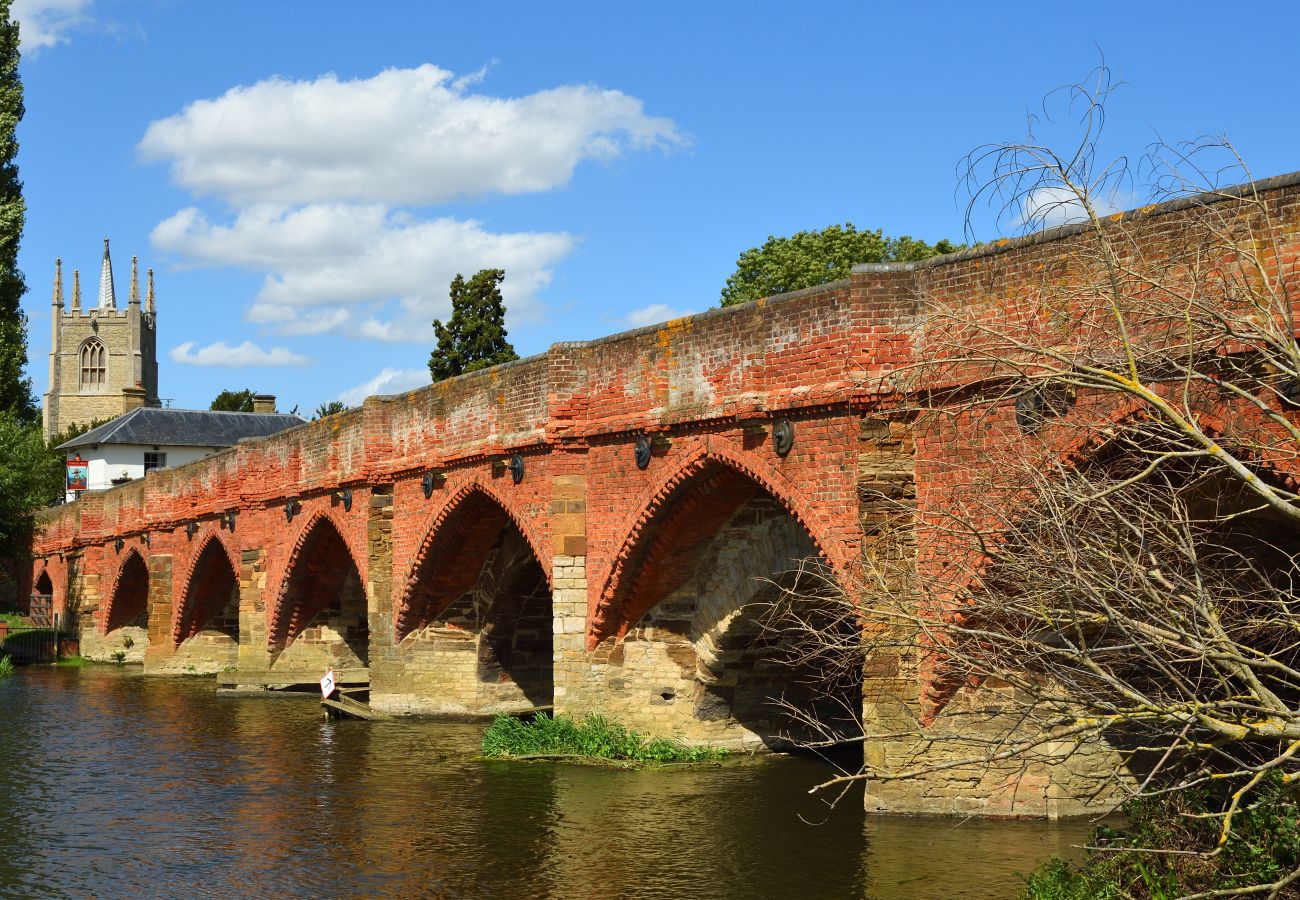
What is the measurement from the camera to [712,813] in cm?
1443

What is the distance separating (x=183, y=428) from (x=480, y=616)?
41172mm

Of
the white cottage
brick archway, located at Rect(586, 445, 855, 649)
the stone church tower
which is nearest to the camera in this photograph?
brick archway, located at Rect(586, 445, 855, 649)

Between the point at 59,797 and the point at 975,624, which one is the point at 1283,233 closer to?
the point at 975,624

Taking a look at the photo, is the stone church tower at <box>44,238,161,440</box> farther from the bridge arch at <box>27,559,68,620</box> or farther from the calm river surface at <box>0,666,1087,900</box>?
the calm river surface at <box>0,666,1087,900</box>

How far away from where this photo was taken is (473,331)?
4625 cm

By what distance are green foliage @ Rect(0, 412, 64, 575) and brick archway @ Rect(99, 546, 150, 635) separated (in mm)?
3921

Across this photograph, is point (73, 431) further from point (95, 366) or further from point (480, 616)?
point (480, 616)

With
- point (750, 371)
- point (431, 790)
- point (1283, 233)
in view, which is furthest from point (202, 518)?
point (1283, 233)

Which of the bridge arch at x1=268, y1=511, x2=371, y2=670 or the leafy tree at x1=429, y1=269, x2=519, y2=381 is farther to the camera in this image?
the leafy tree at x1=429, y1=269, x2=519, y2=381

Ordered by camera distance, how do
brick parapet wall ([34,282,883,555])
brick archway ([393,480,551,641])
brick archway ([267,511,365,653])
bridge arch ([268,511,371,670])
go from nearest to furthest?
brick parapet wall ([34,282,883,555]) → brick archway ([393,480,551,641]) → brick archway ([267,511,365,653]) → bridge arch ([268,511,371,670])

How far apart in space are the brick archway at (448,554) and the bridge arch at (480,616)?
2 cm

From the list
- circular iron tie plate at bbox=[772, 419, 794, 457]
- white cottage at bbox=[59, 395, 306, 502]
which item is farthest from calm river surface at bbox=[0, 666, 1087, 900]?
white cottage at bbox=[59, 395, 306, 502]

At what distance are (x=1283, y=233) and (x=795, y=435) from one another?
5.26 metres

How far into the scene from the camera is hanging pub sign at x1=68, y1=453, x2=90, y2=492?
59.4m
